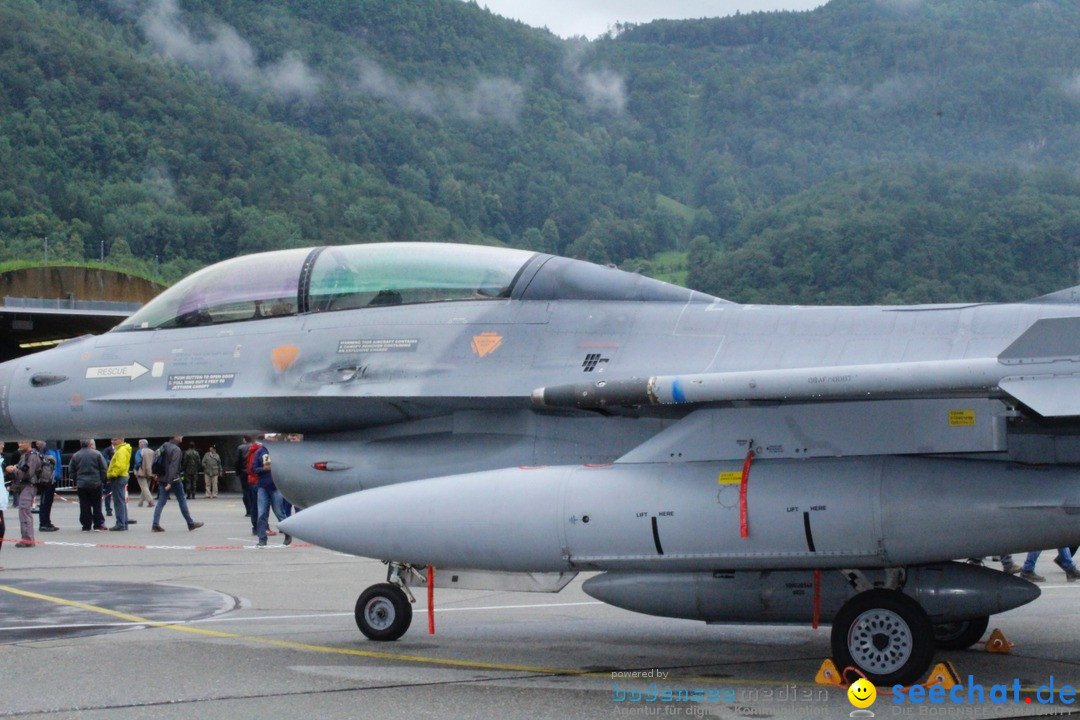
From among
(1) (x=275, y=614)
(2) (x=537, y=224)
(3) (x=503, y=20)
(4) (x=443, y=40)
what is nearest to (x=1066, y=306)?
(1) (x=275, y=614)

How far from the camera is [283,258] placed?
9469 millimetres

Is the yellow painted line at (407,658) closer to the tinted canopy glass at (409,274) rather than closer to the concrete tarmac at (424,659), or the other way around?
the concrete tarmac at (424,659)

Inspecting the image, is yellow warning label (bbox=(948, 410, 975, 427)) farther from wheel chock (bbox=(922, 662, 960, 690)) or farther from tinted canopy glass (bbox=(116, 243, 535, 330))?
tinted canopy glass (bbox=(116, 243, 535, 330))

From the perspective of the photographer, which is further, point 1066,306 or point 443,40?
point 443,40

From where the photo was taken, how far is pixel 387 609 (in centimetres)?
878

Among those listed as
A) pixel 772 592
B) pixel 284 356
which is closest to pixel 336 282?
pixel 284 356

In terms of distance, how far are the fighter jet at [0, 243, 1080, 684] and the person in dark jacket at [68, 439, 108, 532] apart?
402 inches

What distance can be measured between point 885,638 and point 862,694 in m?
0.51

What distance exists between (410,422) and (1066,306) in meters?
A: 4.56

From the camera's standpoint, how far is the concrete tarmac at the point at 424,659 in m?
6.60

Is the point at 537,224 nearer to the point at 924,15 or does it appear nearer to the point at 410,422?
the point at 410,422

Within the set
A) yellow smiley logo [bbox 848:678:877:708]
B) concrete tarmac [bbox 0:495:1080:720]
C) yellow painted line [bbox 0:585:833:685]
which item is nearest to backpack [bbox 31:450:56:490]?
concrete tarmac [bbox 0:495:1080:720]

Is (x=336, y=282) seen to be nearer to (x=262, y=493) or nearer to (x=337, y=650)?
(x=337, y=650)

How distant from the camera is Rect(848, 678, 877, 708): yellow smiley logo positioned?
655 cm
